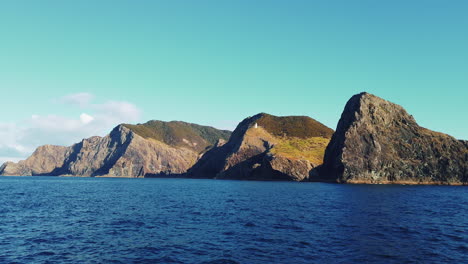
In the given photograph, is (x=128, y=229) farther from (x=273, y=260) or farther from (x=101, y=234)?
(x=273, y=260)

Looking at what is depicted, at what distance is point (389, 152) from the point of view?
157625 mm

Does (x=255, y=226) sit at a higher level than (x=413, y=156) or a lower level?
lower

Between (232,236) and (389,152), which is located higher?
(389,152)

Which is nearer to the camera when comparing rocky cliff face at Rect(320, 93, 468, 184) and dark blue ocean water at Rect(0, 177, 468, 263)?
dark blue ocean water at Rect(0, 177, 468, 263)

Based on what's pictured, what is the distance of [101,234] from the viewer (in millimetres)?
35750

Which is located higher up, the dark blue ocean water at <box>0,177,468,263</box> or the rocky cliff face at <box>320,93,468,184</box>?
the rocky cliff face at <box>320,93,468,184</box>

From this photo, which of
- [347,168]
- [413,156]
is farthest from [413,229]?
[413,156]

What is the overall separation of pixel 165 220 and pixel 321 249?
918 inches

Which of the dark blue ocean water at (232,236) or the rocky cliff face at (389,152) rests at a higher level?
the rocky cliff face at (389,152)

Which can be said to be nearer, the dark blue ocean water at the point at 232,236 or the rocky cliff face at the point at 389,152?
the dark blue ocean water at the point at 232,236

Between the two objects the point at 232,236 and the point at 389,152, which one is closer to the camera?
the point at 232,236

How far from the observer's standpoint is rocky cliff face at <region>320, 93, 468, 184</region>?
154m

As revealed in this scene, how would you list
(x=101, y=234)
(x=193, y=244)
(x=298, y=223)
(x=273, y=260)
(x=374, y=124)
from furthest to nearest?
1. (x=374, y=124)
2. (x=298, y=223)
3. (x=101, y=234)
4. (x=193, y=244)
5. (x=273, y=260)

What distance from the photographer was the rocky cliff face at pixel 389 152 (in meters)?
154
